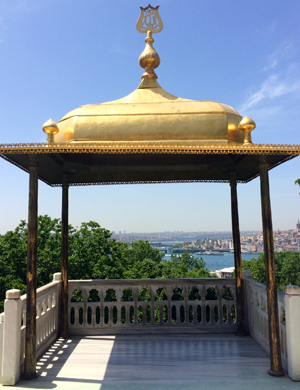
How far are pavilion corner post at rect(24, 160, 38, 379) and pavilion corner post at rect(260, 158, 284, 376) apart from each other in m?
3.21

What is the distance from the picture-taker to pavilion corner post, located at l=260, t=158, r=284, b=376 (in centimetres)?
433

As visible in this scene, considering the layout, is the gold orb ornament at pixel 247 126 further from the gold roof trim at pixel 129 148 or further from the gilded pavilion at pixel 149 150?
the gold roof trim at pixel 129 148

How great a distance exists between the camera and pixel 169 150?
4332 mm

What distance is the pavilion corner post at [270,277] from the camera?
14.2 feet

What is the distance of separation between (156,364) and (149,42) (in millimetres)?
5626

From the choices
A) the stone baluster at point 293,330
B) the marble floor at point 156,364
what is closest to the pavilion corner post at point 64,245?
the marble floor at point 156,364

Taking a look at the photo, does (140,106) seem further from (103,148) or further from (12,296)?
(12,296)

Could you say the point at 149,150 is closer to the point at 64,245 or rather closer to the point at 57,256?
the point at 64,245

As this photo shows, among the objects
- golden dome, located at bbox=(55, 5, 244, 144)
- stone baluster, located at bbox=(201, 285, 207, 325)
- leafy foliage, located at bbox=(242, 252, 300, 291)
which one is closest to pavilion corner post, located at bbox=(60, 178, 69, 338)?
golden dome, located at bbox=(55, 5, 244, 144)

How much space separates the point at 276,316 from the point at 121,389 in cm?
225

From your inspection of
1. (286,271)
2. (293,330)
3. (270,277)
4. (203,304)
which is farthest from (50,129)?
(286,271)

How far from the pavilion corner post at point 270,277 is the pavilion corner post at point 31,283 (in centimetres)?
321

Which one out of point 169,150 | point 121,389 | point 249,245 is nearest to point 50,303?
point 121,389

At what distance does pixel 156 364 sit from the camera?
4836 mm
